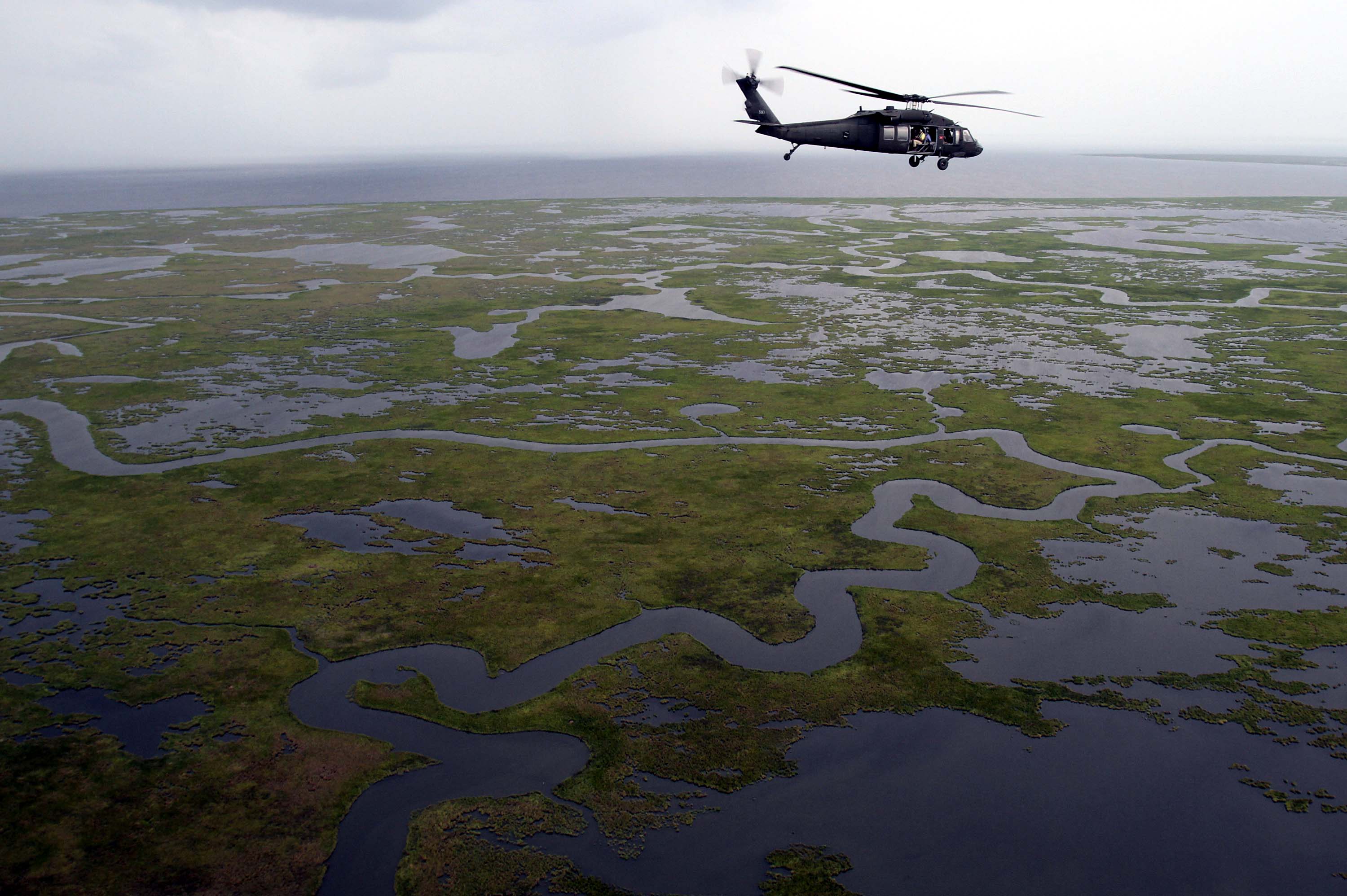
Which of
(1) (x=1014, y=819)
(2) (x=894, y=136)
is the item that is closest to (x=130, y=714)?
(1) (x=1014, y=819)

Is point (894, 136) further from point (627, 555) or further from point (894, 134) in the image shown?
point (627, 555)

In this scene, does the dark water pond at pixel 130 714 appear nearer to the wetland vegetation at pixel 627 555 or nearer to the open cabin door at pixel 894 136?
the wetland vegetation at pixel 627 555

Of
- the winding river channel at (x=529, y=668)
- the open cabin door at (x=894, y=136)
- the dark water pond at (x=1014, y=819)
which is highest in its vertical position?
the open cabin door at (x=894, y=136)

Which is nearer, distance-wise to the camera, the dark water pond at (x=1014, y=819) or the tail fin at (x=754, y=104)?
the dark water pond at (x=1014, y=819)

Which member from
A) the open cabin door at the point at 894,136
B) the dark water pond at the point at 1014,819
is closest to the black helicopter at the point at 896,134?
the open cabin door at the point at 894,136

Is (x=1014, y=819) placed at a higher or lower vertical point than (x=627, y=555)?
lower

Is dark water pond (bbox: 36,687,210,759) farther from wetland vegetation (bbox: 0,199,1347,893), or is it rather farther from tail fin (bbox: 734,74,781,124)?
tail fin (bbox: 734,74,781,124)
